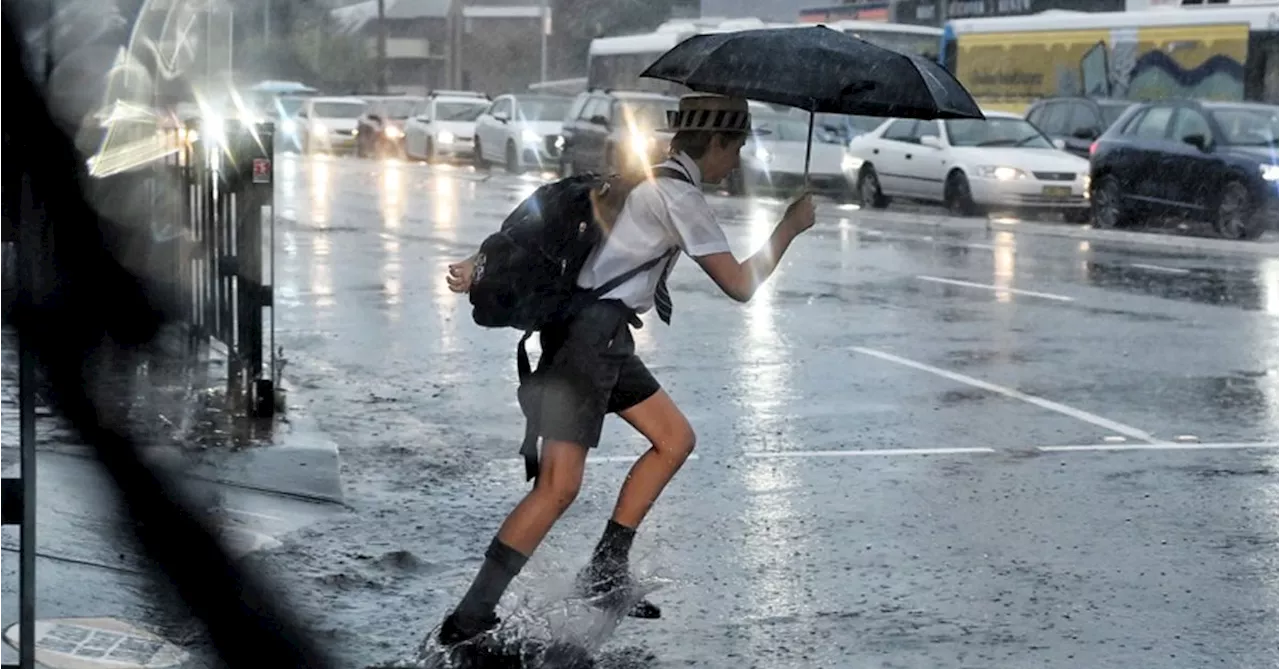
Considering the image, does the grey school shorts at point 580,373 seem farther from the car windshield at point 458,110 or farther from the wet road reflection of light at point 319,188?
the car windshield at point 458,110

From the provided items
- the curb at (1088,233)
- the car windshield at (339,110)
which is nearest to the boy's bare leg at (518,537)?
the curb at (1088,233)

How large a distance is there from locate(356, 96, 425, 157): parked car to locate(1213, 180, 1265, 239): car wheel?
27025mm

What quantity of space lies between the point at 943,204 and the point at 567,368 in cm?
2243

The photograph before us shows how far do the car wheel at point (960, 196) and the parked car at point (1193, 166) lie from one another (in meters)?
2.03

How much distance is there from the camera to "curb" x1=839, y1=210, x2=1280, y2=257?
67.1ft

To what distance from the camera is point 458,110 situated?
4559 centimetres

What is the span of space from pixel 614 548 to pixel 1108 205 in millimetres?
19310

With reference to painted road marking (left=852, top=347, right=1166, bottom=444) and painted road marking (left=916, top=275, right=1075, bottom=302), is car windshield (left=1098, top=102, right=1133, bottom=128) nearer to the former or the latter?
painted road marking (left=916, top=275, right=1075, bottom=302)

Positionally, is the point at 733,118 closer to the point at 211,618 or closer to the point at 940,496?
the point at 211,618

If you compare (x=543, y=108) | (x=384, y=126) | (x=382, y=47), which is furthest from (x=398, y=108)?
(x=543, y=108)

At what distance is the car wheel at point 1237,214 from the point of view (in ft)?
71.8

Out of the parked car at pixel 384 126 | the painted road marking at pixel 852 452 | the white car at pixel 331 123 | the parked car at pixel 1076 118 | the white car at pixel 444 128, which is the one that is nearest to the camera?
the painted road marking at pixel 852 452

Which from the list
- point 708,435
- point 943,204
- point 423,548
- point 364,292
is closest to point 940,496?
point 708,435

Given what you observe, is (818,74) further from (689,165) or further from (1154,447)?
(1154,447)
